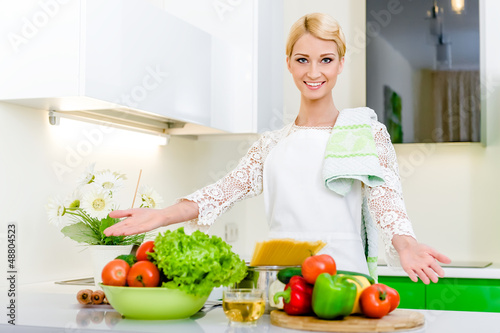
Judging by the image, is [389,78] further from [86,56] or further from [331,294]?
[331,294]

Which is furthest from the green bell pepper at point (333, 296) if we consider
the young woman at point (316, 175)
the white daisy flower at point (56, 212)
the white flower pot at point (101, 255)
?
the white daisy flower at point (56, 212)

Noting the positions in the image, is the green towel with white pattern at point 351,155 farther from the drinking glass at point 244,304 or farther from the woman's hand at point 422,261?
the drinking glass at point 244,304

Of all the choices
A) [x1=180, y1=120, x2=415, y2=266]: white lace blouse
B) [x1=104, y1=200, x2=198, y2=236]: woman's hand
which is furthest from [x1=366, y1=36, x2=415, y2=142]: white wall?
[x1=104, y1=200, x2=198, y2=236]: woman's hand

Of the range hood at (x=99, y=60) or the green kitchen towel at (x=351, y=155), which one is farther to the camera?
the range hood at (x=99, y=60)

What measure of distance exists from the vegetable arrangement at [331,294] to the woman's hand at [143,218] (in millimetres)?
345

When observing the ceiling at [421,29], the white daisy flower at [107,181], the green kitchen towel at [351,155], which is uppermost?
the ceiling at [421,29]

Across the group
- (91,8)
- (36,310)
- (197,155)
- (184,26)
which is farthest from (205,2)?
→ (36,310)

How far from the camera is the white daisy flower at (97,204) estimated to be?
1.83m

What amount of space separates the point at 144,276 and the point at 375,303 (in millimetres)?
452

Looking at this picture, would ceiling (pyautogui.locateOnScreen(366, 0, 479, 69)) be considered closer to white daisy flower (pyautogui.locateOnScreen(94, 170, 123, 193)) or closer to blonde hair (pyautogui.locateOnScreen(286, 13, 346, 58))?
blonde hair (pyautogui.locateOnScreen(286, 13, 346, 58))

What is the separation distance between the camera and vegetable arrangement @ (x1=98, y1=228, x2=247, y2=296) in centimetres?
128

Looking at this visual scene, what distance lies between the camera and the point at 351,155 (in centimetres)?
163

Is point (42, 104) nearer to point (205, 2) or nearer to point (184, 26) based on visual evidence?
point (184, 26)

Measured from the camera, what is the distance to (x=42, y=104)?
2045 mm
